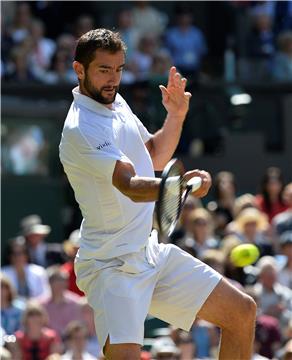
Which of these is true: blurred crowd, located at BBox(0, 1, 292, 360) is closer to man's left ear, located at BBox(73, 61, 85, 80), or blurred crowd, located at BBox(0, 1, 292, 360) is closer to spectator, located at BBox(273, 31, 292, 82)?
spectator, located at BBox(273, 31, 292, 82)

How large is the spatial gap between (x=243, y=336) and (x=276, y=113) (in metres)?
10.8

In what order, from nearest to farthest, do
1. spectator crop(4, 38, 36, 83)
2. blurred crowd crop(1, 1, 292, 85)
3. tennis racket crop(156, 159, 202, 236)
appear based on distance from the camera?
tennis racket crop(156, 159, 202, 236) < spectator crop(4, 38, 36, 83) < blurred crowd crop(1, 1, 292, 85)

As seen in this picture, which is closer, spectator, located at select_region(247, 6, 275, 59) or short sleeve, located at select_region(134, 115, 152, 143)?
short sleeve, located at select_region(134, 115, 152, 143)

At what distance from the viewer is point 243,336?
21.5ft

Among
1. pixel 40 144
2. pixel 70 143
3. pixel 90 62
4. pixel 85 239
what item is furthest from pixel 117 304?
pixel 40 144

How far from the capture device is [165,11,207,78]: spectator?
17.2 metres

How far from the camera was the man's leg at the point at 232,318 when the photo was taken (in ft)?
21.5

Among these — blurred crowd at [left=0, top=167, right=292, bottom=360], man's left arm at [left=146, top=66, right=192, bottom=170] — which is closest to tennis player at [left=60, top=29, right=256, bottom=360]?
man's left arm at [left=146, top=66, right=192, bottom=170]

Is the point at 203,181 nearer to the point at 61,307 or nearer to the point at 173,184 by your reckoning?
the point at 173,184

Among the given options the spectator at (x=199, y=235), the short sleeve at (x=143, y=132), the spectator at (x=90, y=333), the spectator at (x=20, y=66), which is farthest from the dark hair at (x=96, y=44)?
the spectator at (x=20, y=66)

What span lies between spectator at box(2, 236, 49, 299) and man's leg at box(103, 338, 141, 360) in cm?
594

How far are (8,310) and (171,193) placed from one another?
19.2 ft

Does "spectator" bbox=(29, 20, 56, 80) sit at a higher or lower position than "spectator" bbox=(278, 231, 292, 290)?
higher

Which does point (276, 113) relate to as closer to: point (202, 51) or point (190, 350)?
point (202, 51)
